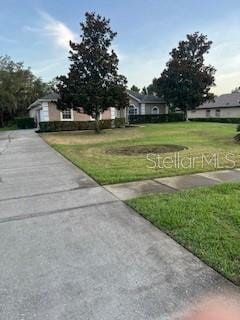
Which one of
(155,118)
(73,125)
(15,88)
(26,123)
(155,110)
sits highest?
(15,88)

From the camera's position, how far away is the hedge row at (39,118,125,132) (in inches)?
1061

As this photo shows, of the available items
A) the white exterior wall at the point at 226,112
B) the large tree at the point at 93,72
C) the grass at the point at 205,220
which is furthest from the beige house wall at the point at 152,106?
the grass at the point at 205,220

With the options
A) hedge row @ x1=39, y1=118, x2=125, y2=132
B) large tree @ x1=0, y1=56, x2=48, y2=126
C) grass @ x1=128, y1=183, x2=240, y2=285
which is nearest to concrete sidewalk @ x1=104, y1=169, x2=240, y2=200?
grass @ x1=128, y1=183, x2=240, y2=285

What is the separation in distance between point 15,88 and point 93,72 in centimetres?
2276

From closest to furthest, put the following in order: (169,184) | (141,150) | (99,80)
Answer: (169,184) < (141,150) < (99,80)

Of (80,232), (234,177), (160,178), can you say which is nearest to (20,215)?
(80,232)

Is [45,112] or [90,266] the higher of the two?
[45,112]

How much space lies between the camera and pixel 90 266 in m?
3.16

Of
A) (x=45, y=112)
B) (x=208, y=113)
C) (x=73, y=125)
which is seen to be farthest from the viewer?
(x=208, y=113)

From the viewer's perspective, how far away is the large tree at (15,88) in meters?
38.8

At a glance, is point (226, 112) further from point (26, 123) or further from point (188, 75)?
point (26, 123)

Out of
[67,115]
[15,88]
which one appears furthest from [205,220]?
[15,88]

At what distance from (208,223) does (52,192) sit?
3408 millimetres

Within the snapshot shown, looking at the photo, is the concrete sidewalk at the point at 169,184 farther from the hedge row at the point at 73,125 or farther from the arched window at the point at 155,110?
the arched window at the point at 155,110
